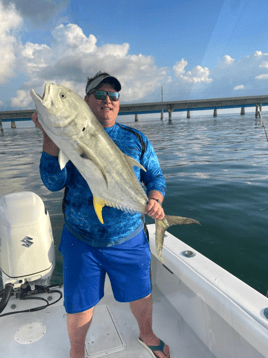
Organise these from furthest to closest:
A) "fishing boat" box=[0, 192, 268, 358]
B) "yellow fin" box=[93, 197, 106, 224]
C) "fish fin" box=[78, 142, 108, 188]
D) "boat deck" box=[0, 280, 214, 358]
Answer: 1. "boat deck" box=[0, 280, 214, 358]
2. "fishing boat" box=[0, 192, 268, 358]
3. "yellow fin" box=[93, 197, 106, 224]
4. "fish fin" box=[78, 142, 108, 188]

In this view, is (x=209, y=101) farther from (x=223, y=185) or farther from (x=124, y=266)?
(x=124, y=266)

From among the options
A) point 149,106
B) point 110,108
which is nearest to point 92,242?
point 110,108

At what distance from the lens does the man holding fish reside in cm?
196

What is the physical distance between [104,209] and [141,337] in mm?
1621

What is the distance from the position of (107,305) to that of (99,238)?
1782 mm

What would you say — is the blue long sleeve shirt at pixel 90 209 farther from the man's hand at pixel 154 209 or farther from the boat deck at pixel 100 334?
the boat deck at pixel 100 334

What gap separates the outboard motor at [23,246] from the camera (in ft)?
9.75

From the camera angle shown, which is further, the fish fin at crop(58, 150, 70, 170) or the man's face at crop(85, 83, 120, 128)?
the man's face at crop(85, 83, 120, 128)

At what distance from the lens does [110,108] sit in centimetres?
221

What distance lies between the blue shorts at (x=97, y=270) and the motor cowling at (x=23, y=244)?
957 mm

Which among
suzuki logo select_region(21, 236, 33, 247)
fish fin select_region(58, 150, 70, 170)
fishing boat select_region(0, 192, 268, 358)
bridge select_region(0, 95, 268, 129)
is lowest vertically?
fishing boat select_region(0, 192, 268, 358)

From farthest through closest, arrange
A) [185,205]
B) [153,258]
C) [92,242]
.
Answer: [185,205]
[153,258]
[92,242]

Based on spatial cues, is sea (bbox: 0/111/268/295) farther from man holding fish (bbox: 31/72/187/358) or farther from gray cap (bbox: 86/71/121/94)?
gray cap (bbox: 86/71/121/94)

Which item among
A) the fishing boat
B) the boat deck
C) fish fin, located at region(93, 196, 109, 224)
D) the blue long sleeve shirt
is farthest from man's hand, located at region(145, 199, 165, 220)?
the boat deck
